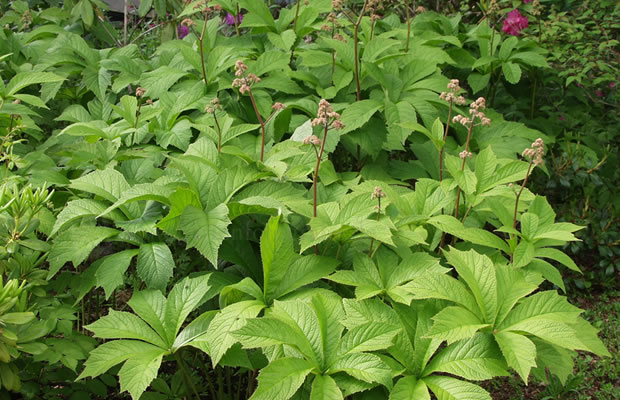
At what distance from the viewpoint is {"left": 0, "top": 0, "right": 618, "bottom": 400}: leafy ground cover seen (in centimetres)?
144

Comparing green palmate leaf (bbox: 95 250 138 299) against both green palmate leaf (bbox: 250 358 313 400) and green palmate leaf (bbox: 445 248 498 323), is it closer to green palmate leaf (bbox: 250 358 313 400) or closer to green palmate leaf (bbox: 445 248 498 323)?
green palmate leaf (bbox: 250 358 313 400)

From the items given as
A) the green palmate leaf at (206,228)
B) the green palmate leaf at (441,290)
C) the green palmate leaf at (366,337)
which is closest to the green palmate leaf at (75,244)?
the green palmate leaf at (206,228)

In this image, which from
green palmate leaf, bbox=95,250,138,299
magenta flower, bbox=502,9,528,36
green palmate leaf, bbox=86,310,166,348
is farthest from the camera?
magenta flower, bbox=502,9,528,36

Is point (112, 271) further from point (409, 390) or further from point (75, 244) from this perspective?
point (409, 390)

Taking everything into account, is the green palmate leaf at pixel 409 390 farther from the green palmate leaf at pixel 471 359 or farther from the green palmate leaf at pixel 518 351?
the green palmate leaf at pixel 518 351

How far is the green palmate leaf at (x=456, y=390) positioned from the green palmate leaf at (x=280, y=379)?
0.32 meters

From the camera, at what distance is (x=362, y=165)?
2.61 m

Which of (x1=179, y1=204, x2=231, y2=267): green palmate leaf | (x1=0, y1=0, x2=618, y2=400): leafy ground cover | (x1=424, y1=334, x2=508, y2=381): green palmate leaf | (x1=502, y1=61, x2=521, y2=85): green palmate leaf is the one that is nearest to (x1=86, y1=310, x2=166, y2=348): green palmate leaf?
(x1=0, y1=0, x2=618, y2=400): leafy ground cover

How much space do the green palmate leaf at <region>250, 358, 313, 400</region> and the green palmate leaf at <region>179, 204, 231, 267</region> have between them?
34 centimetres

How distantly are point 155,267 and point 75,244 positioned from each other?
26cm

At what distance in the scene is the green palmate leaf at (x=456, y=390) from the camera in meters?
1.34

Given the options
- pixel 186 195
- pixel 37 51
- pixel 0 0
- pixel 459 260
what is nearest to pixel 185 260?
pixel 186 195

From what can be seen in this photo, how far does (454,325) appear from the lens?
4.69 ft

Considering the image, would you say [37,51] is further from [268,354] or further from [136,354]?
[268,354]
